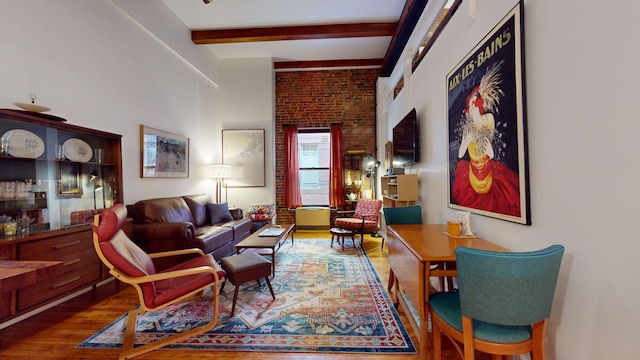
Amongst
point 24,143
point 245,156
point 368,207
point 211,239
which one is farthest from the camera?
point 245,156

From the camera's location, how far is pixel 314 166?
20.2 feet

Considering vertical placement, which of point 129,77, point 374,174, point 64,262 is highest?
point 129,77

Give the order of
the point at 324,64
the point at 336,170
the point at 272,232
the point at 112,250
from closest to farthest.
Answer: the point at 112,250 → the point at 272,232 → the point at 324,64 → the point at 336,170

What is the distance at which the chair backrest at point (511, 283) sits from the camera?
1021 millimetres

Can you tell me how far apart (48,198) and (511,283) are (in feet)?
11.6

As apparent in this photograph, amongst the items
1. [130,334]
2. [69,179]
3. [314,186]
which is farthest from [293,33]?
[130,334]

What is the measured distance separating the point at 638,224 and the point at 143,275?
2577 mm

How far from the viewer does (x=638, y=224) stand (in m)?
0.89

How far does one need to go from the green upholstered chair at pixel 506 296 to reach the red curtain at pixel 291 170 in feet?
16.1

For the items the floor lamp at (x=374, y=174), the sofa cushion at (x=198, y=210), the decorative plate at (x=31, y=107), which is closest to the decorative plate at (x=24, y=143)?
the decorative plate at (x=31, y=107)

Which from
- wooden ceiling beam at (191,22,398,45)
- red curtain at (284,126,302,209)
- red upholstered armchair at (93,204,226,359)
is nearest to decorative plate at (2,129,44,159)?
red upholstered armchair at (93,204,226,359)

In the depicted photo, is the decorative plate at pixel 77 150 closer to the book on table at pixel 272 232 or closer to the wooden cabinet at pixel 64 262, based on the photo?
the wooden cabinet at pixel 64 262

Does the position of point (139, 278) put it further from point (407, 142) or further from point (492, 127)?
point (407, 142)

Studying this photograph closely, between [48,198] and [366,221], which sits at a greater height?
[48,198]
